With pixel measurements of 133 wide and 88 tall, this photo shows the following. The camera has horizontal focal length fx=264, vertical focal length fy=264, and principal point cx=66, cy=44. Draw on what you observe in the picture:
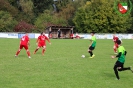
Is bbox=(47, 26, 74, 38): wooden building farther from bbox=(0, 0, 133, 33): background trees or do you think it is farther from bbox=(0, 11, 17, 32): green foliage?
bbox=(0, 11, 17, 32): green foliage

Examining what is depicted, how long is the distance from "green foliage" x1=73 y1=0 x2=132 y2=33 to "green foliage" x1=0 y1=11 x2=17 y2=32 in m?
19.5

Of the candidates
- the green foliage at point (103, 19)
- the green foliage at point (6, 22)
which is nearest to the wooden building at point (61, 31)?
the green foliage at point (103, 19)

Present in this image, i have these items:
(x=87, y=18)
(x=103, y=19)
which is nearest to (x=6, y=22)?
(x=87, y=18)

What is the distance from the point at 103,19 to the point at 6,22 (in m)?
26.2

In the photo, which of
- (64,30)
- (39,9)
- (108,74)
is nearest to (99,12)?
(64,30)

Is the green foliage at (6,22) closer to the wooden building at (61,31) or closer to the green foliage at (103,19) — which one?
the wooden building at (61,31)

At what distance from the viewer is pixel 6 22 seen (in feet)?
231

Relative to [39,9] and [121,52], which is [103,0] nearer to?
[39,9]

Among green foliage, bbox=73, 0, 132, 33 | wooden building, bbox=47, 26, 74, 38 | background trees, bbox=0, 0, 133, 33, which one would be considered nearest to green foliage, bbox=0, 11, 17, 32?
background trees, bbox=0, 0, 133, 33

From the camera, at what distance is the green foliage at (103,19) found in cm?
7244

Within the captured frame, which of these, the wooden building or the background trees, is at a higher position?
the background trees

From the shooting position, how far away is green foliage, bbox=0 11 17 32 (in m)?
69.5

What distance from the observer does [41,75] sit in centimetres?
1176

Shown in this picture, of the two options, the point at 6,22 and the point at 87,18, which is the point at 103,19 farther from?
the point at 6,22
